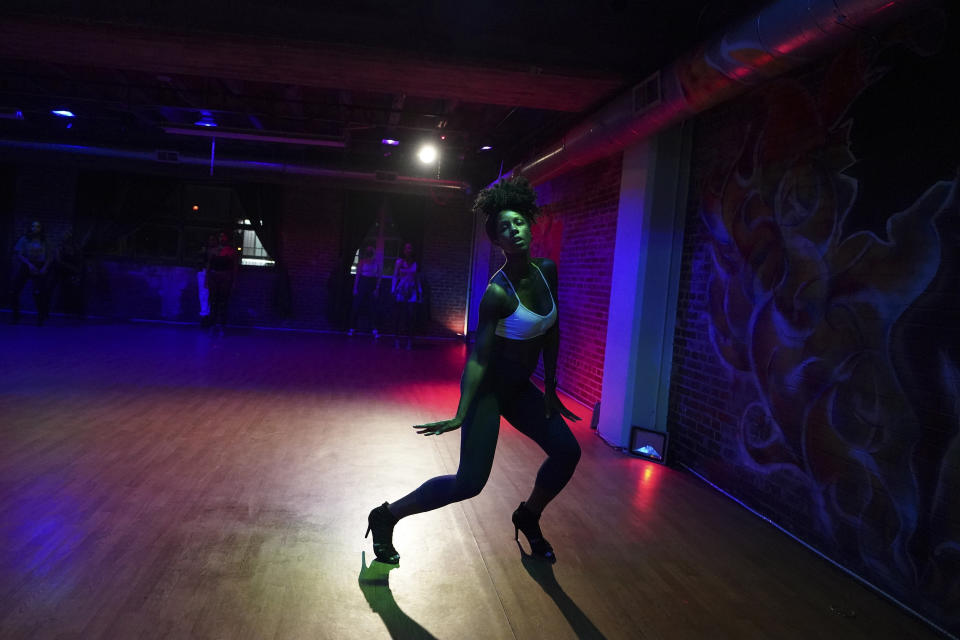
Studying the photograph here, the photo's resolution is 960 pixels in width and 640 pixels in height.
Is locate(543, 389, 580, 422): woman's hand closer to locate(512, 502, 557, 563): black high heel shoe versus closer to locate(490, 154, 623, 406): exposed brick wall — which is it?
locate(512, 502, 557, 563): black high heel shoe

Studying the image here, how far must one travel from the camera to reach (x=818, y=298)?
10.5ft

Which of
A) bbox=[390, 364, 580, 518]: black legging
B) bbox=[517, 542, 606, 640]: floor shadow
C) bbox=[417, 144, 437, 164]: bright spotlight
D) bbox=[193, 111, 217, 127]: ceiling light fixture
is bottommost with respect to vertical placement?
bbox=[517, 542, 606, 640]: floor shadow

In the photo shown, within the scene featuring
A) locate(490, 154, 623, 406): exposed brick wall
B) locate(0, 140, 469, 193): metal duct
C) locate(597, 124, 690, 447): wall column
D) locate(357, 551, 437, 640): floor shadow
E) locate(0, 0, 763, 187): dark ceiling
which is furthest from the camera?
locate(0, 140, 469, 193): metal duct

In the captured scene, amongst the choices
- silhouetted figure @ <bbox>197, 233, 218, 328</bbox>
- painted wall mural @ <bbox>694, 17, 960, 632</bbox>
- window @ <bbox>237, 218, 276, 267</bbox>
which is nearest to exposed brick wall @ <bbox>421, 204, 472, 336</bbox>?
window @ <bbox>237, 218, 276, 267</bbox>

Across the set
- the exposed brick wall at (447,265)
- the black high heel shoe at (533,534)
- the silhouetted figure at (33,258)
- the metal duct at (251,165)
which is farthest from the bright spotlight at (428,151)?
the black high heel shoe at (533,534)

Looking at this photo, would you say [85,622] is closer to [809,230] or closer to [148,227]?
[809,230]

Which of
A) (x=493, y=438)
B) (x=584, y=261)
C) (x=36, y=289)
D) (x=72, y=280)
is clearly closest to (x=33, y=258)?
(x=36, y=289)

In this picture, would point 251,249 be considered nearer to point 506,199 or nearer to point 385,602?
point 506,199

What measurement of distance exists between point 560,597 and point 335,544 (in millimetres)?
1065

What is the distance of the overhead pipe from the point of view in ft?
8.44

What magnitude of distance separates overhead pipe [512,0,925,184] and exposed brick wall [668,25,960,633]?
39 centimetres

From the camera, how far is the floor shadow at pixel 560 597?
88.7 inches

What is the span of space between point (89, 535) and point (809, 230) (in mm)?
3882

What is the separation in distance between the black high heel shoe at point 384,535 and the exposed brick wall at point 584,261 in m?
3.50
